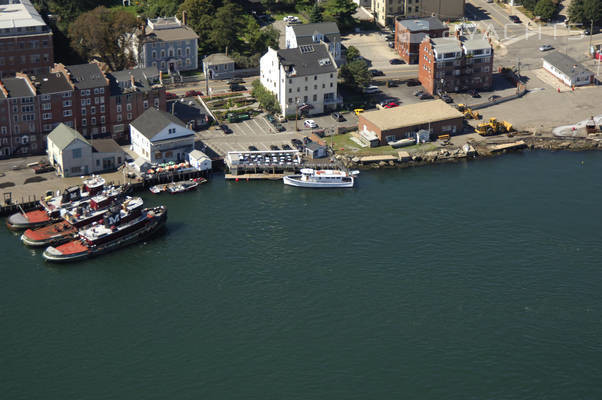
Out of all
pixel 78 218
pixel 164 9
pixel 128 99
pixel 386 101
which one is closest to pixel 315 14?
pixel 164 9

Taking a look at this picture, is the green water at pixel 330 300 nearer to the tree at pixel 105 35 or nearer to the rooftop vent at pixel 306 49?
the rooftop vent at pixel 306 49

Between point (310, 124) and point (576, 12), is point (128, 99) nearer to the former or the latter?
point (310, 124)

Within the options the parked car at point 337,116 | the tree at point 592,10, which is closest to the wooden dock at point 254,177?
the parked car at point 337,116

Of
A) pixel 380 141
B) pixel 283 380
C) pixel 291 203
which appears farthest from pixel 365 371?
pixel 380 141

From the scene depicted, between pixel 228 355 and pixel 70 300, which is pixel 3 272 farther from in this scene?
pixel 228 355

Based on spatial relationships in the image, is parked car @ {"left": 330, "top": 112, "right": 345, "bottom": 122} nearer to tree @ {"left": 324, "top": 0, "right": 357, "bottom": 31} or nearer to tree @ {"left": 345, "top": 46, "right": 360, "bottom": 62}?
tree @ {"left": 345, "top": 46, "right": 360, "bottom": 62}

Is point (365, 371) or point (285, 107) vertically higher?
point (285, 107)

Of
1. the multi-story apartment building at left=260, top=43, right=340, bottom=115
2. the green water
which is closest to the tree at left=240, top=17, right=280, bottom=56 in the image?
the multi-story apartment building at left=260, top=43, right=340, bottom=115
